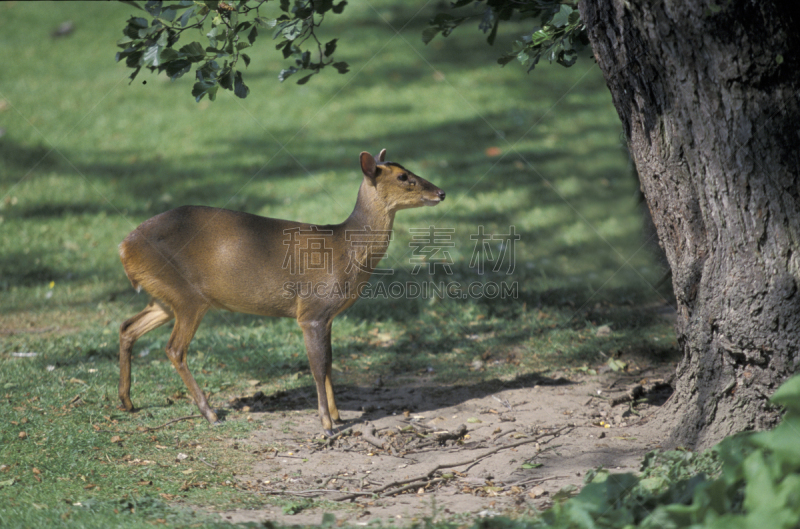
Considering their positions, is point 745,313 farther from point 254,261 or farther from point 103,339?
point 103,339

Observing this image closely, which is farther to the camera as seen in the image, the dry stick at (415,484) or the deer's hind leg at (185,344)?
the deer's hind leg at (185,344)

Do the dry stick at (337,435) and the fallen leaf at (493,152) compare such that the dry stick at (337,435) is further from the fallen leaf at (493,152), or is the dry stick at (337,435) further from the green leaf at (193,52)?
the fallen leaf at (493,152)

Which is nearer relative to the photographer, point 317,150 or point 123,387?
point 123,387

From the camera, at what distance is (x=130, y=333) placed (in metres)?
5.54

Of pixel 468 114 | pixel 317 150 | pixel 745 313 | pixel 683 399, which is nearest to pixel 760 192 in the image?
pixel 745 313

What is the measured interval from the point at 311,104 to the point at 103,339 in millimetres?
7349

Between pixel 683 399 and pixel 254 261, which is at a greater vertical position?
pixel 254 261

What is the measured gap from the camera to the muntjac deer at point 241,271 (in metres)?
5.25

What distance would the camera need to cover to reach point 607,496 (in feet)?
10.6

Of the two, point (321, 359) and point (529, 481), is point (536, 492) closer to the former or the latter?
point (529, 481)

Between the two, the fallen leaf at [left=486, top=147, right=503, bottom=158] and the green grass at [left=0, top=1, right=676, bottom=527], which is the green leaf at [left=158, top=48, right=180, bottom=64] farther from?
the fallen leaf at [left=486, top=147, right=503, bottom=158]

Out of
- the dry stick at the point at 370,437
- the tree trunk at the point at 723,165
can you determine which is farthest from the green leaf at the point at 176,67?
the dry stick at the point at 370,437

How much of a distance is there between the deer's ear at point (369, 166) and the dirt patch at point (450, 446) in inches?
68.2

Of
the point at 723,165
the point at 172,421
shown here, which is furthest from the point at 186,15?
the point at 723,165
